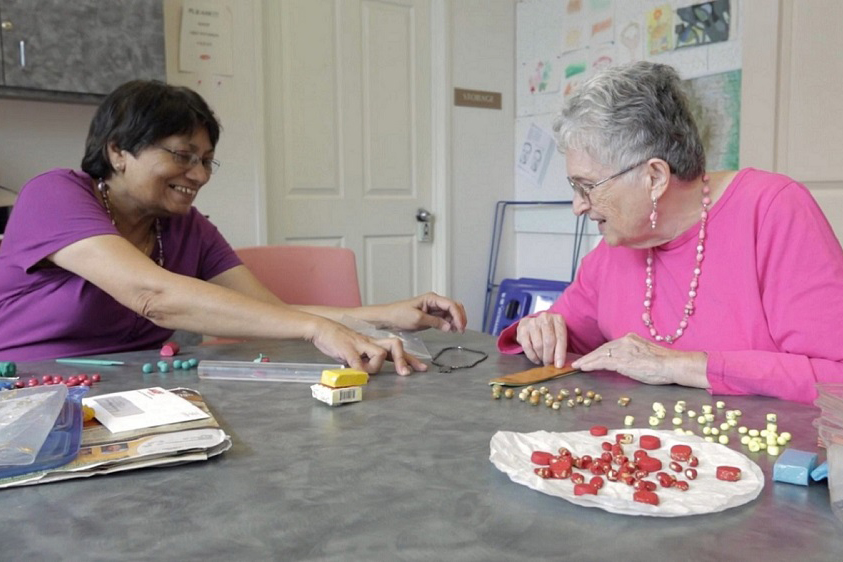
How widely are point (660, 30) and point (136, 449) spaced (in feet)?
10.7

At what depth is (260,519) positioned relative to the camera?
27.6 inches

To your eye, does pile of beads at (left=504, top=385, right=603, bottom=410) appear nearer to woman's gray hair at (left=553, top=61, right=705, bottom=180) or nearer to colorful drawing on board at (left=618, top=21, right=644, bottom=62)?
woman's gray hair at (left=553, top=61, right=705, bottom=180)

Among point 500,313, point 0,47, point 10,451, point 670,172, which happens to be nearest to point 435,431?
point 10,451

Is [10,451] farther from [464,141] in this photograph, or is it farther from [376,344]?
[464,141]

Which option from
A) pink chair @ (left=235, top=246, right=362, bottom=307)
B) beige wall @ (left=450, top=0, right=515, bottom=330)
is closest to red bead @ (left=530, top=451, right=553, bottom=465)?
pink chair @ (left=235, top=246, right=362, bottom=307)

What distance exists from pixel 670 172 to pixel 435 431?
734 mm

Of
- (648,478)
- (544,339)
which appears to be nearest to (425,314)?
(544,339)

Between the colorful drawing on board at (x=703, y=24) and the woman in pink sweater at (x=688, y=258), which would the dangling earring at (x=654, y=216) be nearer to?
the woman in pink sweater at (x=688, y=258)

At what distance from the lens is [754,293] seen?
1.33m

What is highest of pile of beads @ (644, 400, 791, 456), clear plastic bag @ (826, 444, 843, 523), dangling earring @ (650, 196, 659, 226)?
dangling earring @ (650, 196, 659, 226)

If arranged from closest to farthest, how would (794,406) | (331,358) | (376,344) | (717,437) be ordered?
(717,437), (794,406), (376,344), (331,358)

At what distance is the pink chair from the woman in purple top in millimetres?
258

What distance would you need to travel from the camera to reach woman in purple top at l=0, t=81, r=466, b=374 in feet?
4.83

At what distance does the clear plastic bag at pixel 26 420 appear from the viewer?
79 cm
